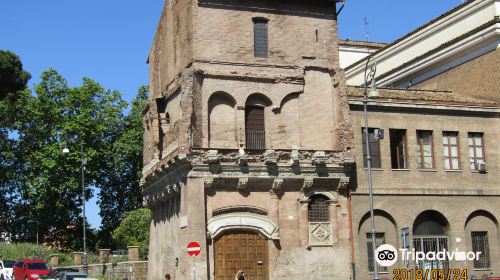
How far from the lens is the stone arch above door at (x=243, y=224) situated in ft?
108

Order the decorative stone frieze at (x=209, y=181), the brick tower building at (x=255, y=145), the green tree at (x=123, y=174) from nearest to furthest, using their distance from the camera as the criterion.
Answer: the decorative stone frieze at (x=209, y=181), the brick tower building at (x=255, y=145), the green tree at (x=123, y=174)

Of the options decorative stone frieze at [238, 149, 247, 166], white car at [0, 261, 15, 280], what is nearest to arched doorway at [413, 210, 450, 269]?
decorative stone frieze at [238, 149, 247, 166]

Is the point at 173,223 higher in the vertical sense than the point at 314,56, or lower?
lower

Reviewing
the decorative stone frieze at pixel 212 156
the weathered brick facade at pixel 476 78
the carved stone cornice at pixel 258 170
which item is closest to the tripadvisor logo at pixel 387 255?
the carved stone cornice at pixel 258 170

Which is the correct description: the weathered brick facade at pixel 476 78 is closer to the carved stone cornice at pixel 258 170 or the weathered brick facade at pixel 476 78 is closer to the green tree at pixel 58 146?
the carved stone cornice at pixel 258 170

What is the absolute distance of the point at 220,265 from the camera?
32.9 meters

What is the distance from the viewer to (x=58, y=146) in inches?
2288

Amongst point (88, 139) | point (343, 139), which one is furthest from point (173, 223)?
point (88, 139)

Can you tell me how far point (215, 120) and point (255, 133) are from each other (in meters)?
2.15

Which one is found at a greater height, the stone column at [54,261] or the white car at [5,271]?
the stone column at [54,261]

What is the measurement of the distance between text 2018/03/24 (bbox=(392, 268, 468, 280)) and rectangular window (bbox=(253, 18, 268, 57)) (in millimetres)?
12591

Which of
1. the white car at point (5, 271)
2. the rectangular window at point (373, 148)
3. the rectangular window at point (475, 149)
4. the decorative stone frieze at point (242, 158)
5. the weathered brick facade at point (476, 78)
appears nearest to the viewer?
the decorative stone frieze at point (242, 158)

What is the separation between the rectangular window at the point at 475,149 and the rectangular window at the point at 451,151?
79 centimetres

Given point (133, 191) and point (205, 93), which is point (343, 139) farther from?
point (133, 191)
